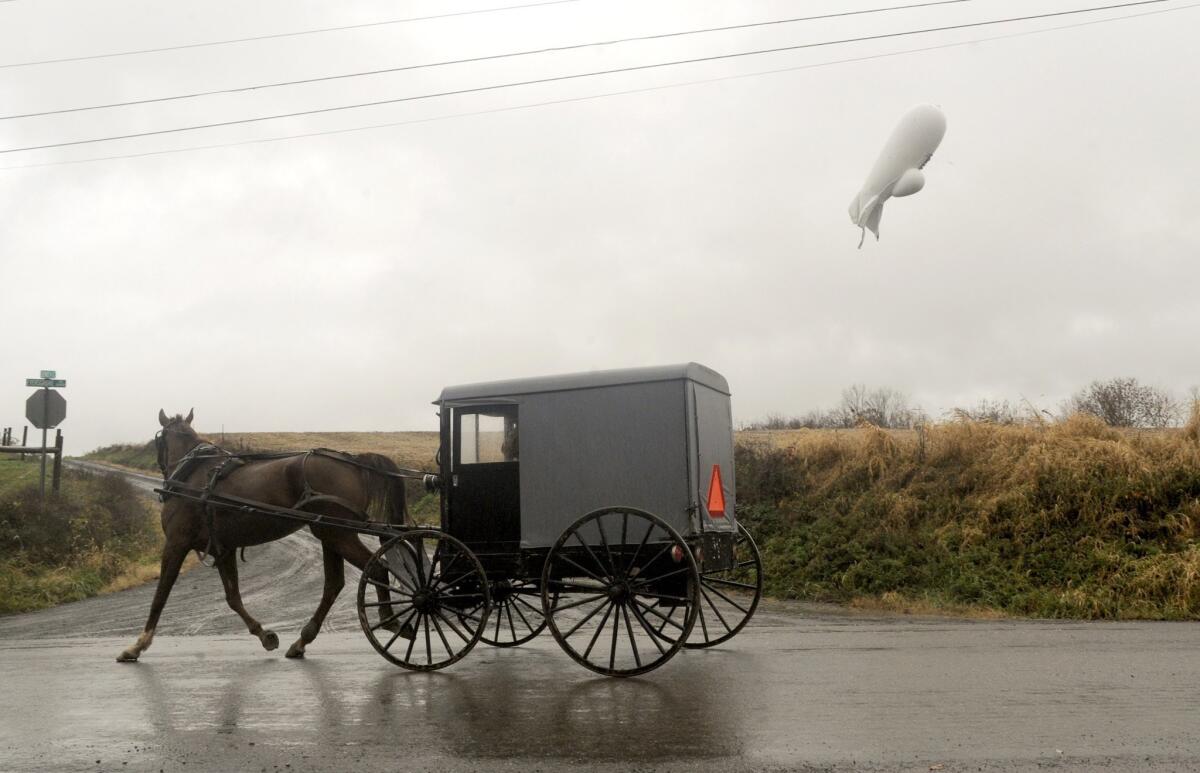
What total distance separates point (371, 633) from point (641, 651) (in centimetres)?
247

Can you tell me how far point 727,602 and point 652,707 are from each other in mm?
7107

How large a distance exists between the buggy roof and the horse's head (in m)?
3.43

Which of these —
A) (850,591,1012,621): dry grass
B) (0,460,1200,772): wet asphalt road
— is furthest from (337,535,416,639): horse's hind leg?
(850,591,1012,621): dry grass

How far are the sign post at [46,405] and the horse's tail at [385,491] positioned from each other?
14309 millimetres

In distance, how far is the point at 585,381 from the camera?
8258 mm

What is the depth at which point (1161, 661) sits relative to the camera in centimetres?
753

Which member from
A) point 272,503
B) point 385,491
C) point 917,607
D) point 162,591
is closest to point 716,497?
point 385,491

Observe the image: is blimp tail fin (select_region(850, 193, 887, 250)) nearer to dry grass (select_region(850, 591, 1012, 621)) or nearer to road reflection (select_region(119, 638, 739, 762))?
dry grass (select_region(850, 591, 1012, 621))

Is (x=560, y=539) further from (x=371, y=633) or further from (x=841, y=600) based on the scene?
(x=841, y=600)

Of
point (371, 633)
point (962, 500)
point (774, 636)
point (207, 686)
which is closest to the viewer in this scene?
point (207, 686)

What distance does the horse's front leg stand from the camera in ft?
29.2

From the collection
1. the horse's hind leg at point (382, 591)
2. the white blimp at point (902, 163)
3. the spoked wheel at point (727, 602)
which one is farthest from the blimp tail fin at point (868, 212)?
the horse's hind leg at point (382, 591)

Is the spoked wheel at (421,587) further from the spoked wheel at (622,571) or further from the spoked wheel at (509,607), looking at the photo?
the spoked wheel at (622,571)

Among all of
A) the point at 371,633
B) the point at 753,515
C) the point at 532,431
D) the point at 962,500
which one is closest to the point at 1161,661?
the point at 532,431
